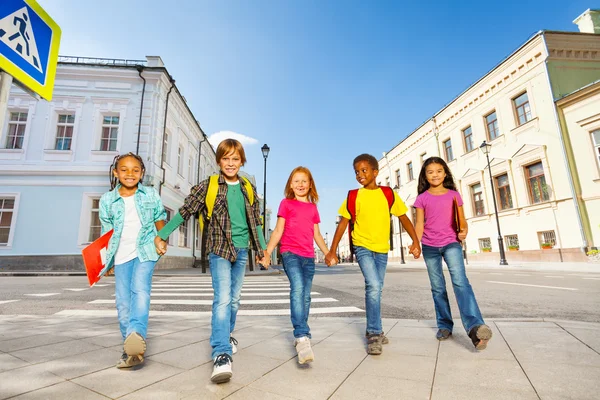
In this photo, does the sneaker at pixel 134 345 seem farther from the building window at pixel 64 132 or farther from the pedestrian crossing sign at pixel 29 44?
the building window at pixel 64 132

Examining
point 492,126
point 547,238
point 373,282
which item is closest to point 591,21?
point 492,126

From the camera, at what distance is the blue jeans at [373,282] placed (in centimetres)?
292

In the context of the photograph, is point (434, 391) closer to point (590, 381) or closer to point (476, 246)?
point (590, 381)

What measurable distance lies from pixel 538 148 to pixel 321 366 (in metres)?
20.2

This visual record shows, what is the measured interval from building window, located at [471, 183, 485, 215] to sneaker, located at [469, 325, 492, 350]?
867 inches

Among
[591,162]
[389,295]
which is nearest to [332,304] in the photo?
[389,295]

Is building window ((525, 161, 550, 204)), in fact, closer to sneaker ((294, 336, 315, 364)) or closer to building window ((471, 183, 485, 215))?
building window ((471, 183, 485, 215))

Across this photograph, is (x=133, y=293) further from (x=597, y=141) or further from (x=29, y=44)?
(x=597, y=141)

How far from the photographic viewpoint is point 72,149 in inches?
643

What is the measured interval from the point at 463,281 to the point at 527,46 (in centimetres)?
2144

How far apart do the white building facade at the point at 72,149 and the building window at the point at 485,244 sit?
1983 centimetres

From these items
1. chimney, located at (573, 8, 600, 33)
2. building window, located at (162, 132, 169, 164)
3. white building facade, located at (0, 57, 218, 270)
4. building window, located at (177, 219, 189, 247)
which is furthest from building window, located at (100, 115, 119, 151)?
chimney, located at (573, 8, 600, 33)

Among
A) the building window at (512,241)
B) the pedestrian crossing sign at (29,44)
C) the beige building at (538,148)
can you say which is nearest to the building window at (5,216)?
the pedestrian crossing sign at (29,44)

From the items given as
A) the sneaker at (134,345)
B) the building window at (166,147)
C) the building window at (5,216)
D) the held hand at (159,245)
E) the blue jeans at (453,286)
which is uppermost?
the building window at (166,147)
